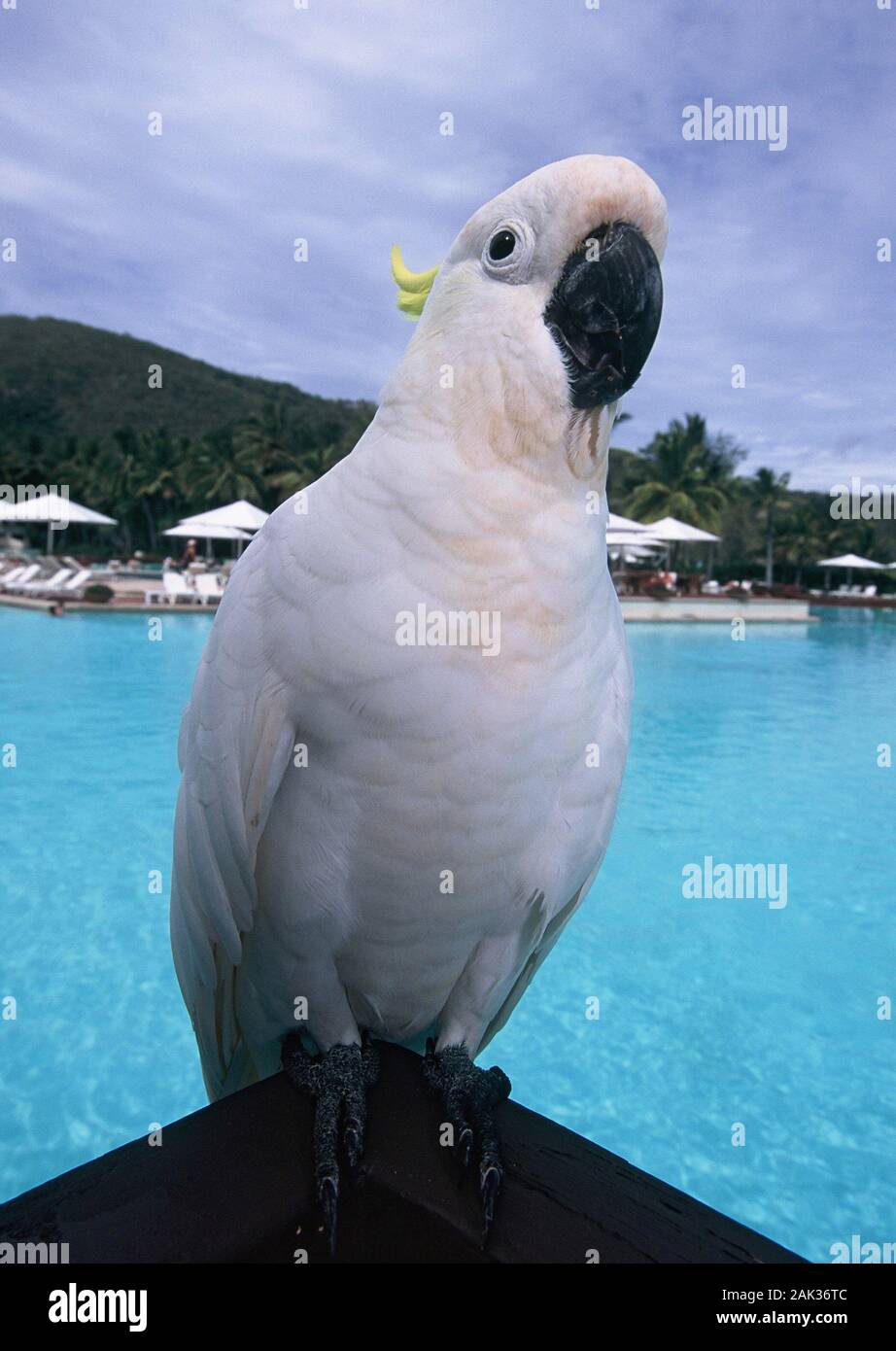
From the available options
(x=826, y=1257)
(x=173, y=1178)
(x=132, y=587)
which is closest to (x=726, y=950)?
(x=826, y=1257)

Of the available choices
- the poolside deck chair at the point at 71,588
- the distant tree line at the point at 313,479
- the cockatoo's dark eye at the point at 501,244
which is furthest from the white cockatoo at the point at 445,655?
the distant tree line at the point at 313,479

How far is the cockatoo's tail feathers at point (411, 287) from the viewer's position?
1.75 meters

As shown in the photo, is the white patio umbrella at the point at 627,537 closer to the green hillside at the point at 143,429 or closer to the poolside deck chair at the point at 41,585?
the green hillside at the point at 143,429

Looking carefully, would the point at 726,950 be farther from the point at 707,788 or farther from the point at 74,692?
the point at 74,692

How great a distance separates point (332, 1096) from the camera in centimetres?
143

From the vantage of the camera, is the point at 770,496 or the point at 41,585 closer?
the point at 41,585

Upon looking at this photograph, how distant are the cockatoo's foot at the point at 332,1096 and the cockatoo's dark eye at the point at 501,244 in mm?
1332

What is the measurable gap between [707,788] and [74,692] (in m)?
6.42

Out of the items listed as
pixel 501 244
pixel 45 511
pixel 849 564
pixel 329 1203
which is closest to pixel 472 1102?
pixel 329 1203

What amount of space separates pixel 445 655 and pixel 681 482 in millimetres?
30571

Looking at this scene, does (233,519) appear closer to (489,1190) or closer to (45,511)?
(45,511)

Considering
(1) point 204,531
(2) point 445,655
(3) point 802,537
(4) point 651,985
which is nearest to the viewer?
(2) point 445,655

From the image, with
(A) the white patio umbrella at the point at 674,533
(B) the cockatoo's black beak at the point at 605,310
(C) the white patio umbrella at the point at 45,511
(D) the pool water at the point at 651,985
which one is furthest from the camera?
(A) the white patio umbrella at the point at 674,533

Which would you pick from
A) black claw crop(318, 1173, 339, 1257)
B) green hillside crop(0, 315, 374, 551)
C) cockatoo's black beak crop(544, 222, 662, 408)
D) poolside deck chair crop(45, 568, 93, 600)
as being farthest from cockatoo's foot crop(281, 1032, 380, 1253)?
green hillside crop(0, 315, 374, 551)
